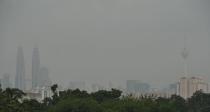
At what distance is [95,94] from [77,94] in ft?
9.89

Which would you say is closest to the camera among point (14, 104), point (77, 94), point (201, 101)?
point (14, 104)

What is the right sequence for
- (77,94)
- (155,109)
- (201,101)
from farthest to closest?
1. (201,101)
2. (77,94)
3. (155,109)

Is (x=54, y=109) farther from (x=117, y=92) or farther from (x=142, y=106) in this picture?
(x=117, y=92)

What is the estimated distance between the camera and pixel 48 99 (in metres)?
71.5

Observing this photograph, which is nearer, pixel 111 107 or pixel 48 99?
pixel 111 107

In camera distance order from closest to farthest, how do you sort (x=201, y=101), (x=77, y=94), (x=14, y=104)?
(x=14, y=104) → (x=77, y=94) → (x=201, y=101)

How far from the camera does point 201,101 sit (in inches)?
3780

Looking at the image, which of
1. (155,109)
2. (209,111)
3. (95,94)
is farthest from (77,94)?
(209,111)

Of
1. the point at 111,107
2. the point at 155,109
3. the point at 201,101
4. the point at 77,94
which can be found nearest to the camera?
the point at 111,107

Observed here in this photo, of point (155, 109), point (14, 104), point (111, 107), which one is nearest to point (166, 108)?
point (155, 109)

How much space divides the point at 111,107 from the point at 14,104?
10.4 m

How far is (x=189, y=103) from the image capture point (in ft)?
316

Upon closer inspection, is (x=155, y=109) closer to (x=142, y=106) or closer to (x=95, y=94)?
(x=142, y=106)

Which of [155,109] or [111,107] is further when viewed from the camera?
[155,109]
